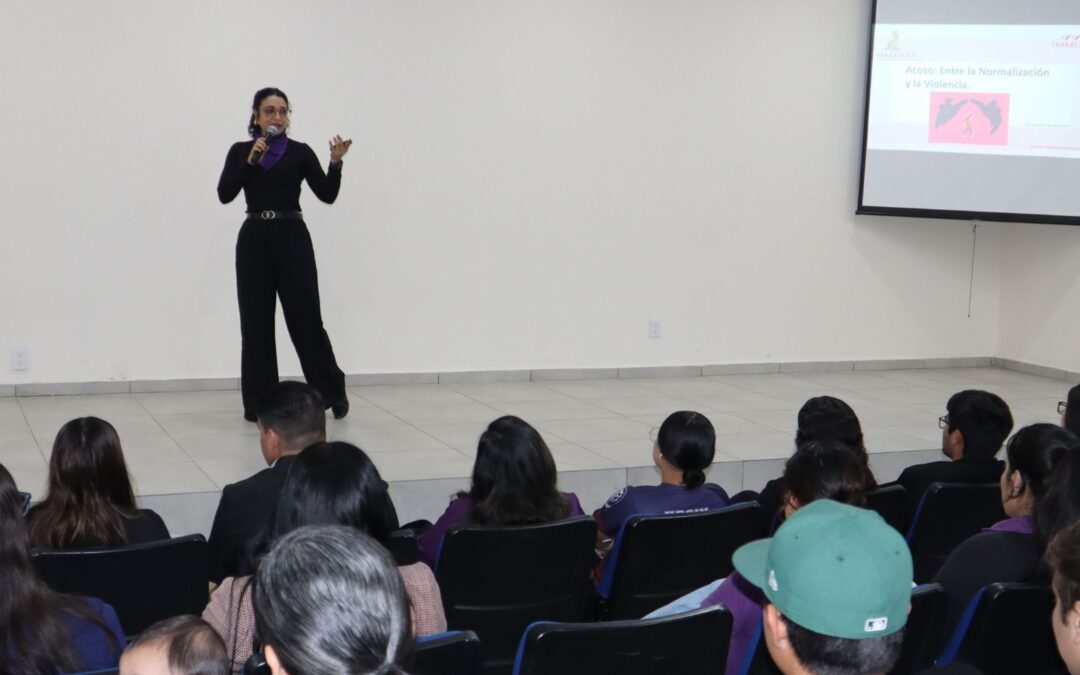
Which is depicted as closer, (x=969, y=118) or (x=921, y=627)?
(x=921, y=627)

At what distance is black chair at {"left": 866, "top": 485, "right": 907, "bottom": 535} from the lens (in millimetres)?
3131

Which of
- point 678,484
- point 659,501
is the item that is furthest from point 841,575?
point 678,484

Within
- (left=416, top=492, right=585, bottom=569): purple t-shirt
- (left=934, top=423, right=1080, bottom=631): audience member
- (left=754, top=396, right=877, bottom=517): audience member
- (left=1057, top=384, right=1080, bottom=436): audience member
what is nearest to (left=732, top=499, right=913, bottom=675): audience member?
(left=934, top=423, right=1080, bottom=631): audience member

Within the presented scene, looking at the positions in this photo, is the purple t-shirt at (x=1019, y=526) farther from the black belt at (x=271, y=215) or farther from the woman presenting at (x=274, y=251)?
the black belt at (x=271, y=215)

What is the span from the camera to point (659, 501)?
3057 mm

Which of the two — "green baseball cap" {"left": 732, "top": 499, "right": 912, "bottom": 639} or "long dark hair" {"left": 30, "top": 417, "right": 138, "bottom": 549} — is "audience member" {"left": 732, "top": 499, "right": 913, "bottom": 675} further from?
"long dark hair" {"left": 30, "top": 417, "right": 138, "bottom": 549}

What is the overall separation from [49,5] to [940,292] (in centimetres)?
584

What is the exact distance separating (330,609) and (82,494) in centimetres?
164

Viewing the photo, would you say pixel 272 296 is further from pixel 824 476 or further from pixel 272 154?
pixel 824 476

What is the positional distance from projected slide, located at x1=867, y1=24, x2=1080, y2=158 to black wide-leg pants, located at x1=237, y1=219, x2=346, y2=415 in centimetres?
397

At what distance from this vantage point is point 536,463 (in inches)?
109

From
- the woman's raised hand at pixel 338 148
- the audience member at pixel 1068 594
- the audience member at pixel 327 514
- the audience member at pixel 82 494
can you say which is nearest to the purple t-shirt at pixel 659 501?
the audience member at pixel 327 514

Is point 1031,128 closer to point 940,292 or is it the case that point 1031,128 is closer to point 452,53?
point 940,292

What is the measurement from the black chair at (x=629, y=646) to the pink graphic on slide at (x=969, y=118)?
6.09 meters
